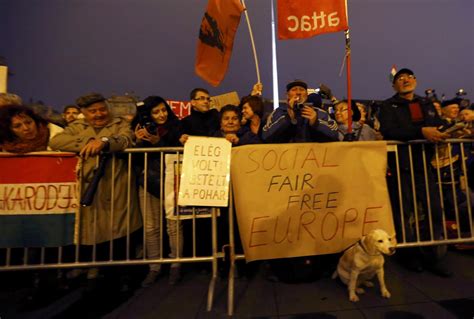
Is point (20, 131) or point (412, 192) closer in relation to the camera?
point (20, 131)

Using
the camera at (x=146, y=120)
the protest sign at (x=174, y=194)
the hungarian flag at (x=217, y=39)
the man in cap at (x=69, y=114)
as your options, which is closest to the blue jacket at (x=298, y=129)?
the protest sign at (x=174, y=194)

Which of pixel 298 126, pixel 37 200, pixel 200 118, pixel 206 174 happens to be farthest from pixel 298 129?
pixel 37 200

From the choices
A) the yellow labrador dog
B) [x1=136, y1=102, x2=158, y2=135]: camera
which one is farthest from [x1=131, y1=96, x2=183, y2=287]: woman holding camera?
the yellow labrador dog

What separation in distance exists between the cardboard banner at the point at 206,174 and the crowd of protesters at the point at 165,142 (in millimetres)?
256

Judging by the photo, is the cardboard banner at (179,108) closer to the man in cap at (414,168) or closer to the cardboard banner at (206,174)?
the cardboard banner at (206,174)

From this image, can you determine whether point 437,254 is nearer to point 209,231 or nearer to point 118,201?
point 209,231

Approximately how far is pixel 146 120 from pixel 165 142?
367 millimetres

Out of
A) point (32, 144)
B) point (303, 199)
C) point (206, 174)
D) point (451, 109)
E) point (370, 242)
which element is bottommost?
point (370, 242)

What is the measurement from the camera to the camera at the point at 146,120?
9.77ft

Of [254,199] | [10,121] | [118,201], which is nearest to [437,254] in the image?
[254,199]

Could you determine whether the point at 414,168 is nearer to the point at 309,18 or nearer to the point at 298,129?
the point at 298,129

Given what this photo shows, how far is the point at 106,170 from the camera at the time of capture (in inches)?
106

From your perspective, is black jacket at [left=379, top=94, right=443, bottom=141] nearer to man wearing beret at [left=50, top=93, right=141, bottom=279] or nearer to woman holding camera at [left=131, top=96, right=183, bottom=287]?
woman holding camera at [left=131, top=96, right=183, bottom=287]

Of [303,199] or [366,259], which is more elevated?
[303,199]
